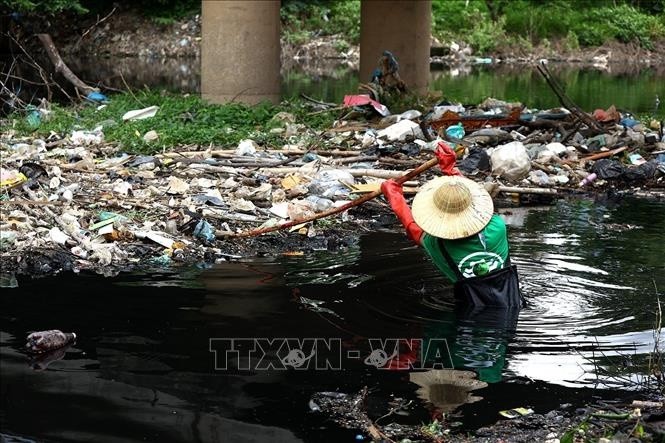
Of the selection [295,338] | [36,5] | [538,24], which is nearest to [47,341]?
[295,338]

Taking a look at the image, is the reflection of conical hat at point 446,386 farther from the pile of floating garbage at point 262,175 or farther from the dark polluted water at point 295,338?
the pile of floating garbage at point 262,175

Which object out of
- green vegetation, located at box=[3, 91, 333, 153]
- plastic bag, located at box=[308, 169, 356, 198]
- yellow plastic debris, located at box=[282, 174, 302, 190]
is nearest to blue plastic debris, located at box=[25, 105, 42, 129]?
green vegetation, located at box=[3, 91, 333, 153]

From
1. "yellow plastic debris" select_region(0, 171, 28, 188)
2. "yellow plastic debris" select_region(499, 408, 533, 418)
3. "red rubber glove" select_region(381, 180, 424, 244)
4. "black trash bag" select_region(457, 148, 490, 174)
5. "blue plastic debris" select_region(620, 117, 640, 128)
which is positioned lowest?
"yellow plastic debris" select_region(499, 408, 533, 418)

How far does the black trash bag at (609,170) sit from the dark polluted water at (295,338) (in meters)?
3.24

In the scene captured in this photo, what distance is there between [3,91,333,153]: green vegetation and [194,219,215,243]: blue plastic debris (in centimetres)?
345

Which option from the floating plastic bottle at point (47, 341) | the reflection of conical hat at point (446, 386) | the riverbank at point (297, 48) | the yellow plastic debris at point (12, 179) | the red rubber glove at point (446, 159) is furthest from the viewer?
the riverbank at point (297, 48)

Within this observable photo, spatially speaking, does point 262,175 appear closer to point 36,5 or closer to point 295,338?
point 295,338

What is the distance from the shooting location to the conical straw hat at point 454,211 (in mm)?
6816

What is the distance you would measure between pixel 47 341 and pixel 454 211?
108 inches

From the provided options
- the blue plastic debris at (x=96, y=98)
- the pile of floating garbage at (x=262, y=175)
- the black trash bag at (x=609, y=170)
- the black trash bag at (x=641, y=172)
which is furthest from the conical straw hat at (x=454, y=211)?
the blue plastic debris at (x=96, y=98)

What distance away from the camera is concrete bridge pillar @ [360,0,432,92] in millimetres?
22422

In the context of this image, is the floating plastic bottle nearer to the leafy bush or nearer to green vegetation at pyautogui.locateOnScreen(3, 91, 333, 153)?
green vegetation at pyautogui.locateOnScreen(3, 91, 333, 153)

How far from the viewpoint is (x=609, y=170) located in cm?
1321

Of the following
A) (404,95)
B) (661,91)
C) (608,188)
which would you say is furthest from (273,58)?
(661,91)
